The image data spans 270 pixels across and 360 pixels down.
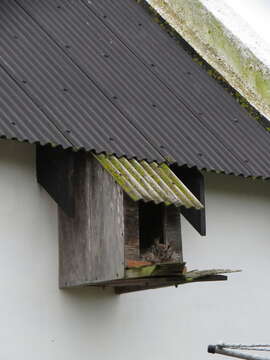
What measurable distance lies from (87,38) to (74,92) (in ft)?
3.39

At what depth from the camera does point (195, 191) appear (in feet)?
30.7

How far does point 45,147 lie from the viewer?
8711mm

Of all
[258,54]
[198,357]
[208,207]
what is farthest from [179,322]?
[258,54]

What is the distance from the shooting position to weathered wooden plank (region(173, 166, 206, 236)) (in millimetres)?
9367

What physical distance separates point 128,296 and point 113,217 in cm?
100

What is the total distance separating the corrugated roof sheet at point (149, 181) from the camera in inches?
329

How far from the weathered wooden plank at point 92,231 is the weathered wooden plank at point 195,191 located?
1.01m

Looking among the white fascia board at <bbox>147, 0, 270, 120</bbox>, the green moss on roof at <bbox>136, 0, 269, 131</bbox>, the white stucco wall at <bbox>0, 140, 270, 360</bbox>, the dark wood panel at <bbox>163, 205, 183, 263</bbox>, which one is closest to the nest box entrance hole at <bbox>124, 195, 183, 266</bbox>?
the dark wood panel at <bbox>163, 205, 183, 263</bbox>

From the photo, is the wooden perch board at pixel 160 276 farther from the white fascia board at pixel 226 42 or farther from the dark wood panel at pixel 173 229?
the white fascia board at pixel 226 42

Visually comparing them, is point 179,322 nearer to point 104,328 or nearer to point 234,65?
point 104,328

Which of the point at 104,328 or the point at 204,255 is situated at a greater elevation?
the point at 204,255

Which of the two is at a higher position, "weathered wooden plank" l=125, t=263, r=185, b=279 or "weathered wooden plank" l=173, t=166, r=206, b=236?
"weathered wooden plank" l=173, t=166, r=206, b=236

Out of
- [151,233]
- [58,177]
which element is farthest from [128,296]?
[58,177]

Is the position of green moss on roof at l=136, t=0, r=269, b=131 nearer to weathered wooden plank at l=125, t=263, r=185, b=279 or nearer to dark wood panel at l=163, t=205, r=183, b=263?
dark wood panel at l=163, t=205, r=183, b=263
